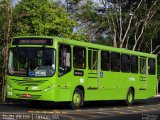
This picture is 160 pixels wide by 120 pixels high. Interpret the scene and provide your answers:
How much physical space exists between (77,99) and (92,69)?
169 cm

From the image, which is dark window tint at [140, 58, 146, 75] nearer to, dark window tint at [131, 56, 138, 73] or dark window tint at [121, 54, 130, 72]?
dark window tint at [131, 56, 138, 73]

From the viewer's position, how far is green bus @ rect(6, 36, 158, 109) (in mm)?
20344

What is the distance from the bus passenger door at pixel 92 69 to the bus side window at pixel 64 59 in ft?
5.71

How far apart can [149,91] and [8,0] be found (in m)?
9.31

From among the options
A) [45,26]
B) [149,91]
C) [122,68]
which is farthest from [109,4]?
[122,68]

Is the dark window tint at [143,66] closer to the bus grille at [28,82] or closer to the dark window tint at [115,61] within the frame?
the dark window tint at [115,61]

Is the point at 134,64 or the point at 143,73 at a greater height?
the point at 134,64

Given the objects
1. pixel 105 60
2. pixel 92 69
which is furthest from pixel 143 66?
pixel 92 69

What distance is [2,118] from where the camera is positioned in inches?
560

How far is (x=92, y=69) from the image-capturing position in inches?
900

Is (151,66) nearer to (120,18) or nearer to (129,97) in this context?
(129,97)

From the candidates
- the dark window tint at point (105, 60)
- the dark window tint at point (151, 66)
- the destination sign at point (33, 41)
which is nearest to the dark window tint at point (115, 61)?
the dark window tint at point (105, 60)

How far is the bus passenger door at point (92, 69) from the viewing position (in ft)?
74.4

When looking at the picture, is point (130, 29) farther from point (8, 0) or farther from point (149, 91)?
point (8, 0)
